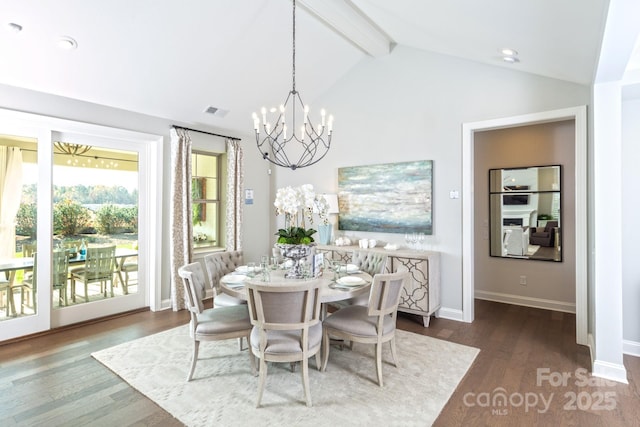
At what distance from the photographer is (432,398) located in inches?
98.8

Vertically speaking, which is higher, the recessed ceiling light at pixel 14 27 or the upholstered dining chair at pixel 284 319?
the recessed ceiling light at pixel 14 27

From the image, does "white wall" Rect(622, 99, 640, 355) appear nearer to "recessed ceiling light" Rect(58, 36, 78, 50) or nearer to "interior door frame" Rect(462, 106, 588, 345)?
"interior door frame" Rect(462, 106, 588, 345)

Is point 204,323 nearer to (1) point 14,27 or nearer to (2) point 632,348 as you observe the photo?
(1) point 14,27

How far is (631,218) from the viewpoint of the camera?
3246 millimetres

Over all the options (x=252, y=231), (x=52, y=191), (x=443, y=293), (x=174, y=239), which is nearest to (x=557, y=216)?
(x=443, y=293)

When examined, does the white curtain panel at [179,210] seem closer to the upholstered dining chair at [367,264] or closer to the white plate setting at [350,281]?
the upholstered dining chair at [367,264]

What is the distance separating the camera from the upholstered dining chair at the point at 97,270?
13.6 ft

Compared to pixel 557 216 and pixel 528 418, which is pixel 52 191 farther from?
pixel 557 216

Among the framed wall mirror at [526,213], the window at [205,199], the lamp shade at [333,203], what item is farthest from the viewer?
the window at [205,199]

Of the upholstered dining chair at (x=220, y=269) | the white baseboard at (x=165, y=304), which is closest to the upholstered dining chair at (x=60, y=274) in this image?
the white baseboard at (x=165, y=304)

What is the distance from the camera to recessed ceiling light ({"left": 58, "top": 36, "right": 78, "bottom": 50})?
10.3ft

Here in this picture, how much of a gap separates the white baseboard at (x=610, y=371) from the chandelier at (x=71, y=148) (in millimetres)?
5789

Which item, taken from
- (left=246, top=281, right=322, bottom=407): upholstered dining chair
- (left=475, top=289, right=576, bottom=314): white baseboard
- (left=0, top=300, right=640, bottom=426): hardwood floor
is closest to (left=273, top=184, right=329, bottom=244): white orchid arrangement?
(left=246, top=281, right=322, bottom=407): upholstered dining chair

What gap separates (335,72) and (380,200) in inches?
82.6
